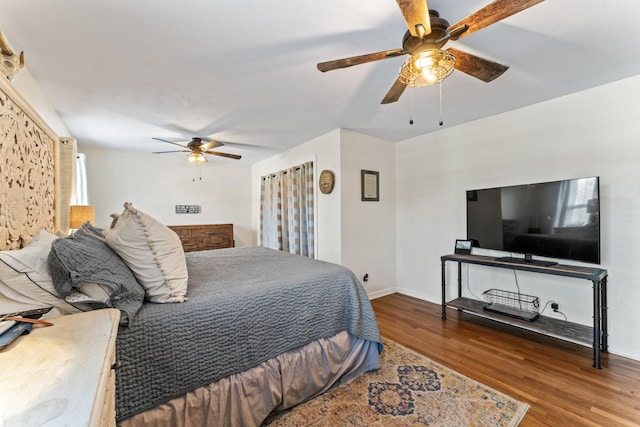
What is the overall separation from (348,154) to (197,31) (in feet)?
7.58

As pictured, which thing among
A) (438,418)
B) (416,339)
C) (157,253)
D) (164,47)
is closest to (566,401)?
(438,418)

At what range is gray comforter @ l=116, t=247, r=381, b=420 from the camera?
122 centimetres

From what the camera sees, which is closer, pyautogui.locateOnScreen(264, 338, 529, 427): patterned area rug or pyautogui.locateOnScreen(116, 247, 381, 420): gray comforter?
pyautogui.locateOnScreen(116, 247, 381, 420): gray comforter

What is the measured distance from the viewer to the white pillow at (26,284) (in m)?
1.07

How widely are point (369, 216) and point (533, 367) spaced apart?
2.31 meters

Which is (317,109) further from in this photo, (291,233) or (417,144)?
(291,233)

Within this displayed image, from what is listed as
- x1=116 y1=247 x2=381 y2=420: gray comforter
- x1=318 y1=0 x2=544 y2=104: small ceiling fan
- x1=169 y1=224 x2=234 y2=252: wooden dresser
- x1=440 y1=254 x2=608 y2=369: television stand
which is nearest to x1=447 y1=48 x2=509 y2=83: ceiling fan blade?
x1=318 y1=0 x2=544 y2=104: small ceiling fan

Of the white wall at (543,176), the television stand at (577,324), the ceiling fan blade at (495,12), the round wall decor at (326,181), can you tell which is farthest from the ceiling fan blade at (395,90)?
the television stand at (577,324)

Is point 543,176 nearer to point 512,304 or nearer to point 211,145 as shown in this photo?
point 512,304

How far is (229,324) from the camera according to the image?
4.77 feet

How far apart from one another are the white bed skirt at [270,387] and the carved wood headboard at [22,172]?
1.30m

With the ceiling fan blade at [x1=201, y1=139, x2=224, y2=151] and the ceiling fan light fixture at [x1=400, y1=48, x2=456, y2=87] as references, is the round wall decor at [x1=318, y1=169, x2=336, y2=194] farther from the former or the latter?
the ceiling fan light fixture at [x1=400, y1=48, x2=456, y2=87]

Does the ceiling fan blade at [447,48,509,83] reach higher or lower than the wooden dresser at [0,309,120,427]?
higher

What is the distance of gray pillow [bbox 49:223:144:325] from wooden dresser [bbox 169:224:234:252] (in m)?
3.74
